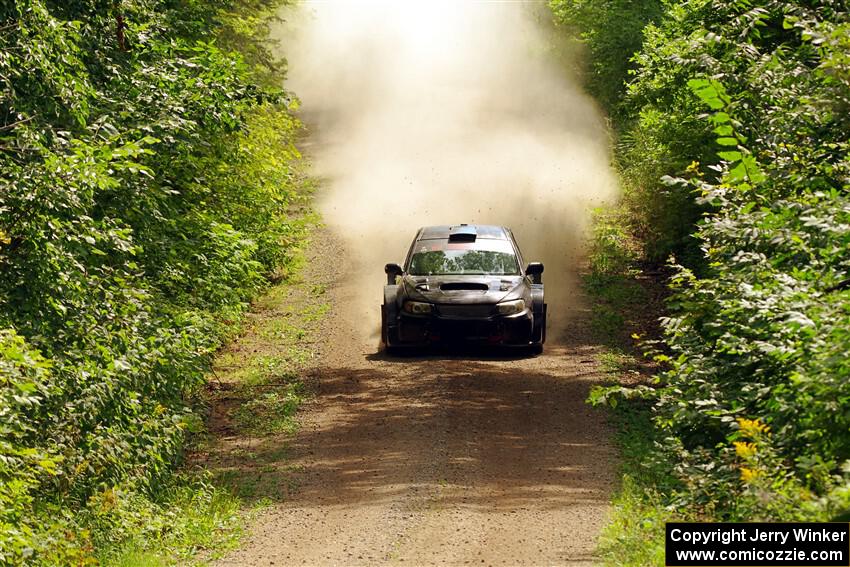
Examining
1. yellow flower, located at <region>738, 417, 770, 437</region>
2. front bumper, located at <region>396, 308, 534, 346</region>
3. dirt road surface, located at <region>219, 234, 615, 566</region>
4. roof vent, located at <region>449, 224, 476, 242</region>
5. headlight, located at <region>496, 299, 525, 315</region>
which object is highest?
roof vent, located at <region>449, 224, 476, 242</region>

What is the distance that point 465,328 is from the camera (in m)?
17.9

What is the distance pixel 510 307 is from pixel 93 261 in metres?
7.79

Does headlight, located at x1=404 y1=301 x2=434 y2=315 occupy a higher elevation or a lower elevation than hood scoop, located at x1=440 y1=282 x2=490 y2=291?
lower

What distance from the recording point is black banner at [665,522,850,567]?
21.5ft

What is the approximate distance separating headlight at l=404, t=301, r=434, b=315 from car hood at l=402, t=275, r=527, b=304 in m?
0.09

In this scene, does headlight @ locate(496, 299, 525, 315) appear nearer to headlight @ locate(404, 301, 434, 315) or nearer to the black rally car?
the black rally car

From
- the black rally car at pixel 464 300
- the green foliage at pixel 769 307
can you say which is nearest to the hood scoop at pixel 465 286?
the black rally car at pixel 464 300

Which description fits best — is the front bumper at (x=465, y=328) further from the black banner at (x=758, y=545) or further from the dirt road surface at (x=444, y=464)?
the black banner at (x=758, y=545)

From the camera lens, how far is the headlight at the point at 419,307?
17.9 meters

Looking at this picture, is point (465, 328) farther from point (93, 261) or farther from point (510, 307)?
point (93, 261)

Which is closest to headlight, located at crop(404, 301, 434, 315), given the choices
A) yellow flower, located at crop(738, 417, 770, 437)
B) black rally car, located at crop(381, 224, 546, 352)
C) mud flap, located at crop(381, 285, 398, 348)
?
black rally car, located at crop(381, 224, 546, 352)

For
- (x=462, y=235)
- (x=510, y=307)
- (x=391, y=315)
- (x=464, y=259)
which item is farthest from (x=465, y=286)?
(x=462, y=235)

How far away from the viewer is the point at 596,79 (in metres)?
37.7

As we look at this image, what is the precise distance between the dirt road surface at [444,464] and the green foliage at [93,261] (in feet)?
5.88
